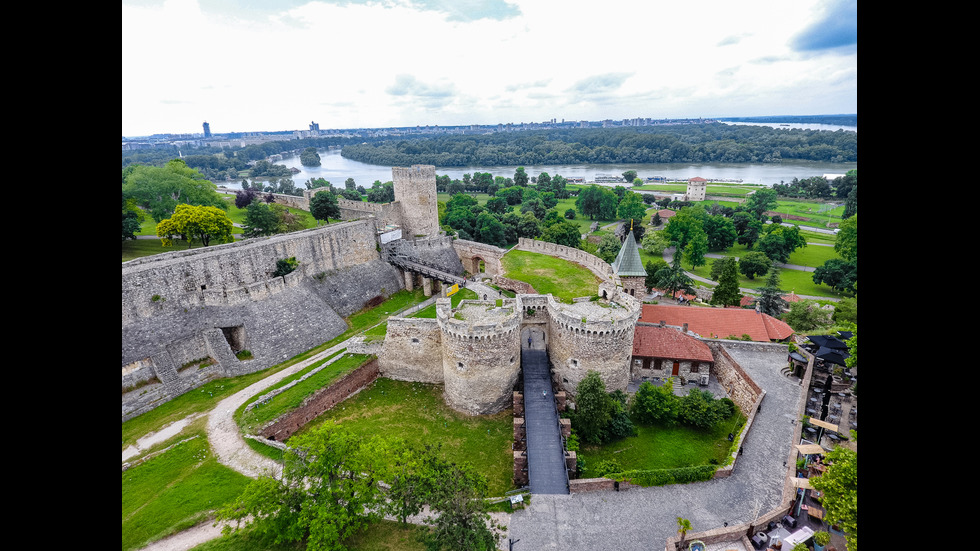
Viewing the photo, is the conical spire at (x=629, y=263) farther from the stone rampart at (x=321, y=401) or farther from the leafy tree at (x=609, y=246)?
the leafy tree at (x=609, y=246)

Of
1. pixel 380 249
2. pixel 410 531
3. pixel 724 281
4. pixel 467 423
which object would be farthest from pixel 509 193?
pixel 410 531

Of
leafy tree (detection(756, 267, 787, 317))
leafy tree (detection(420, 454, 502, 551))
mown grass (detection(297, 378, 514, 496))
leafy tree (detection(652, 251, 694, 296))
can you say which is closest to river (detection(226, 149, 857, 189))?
leafy tree (detection(652, 251, 694, 296))

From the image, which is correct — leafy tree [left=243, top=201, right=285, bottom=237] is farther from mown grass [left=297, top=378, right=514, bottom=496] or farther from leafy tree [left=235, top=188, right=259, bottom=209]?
mown grass [left=297, top=378, right=514, bottom=496]

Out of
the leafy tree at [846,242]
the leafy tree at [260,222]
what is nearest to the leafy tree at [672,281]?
the leafy tree at [846,242]

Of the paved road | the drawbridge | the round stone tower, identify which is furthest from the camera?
the drawbridge

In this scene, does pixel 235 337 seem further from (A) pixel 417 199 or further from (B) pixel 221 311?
(A) pixel 417 199
